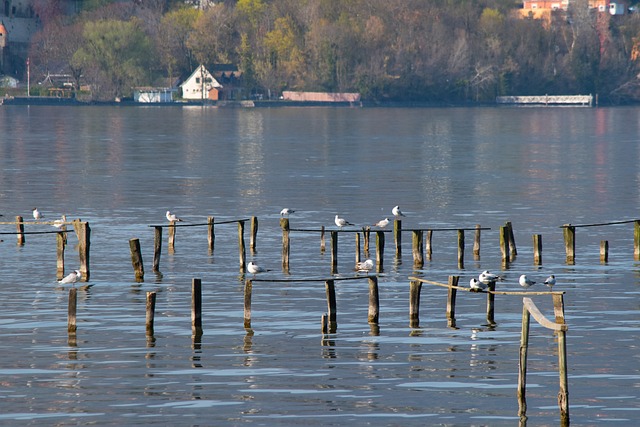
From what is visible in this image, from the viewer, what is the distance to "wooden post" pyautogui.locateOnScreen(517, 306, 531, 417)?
A: 22.6 meters

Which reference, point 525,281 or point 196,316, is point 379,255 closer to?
point 525,281

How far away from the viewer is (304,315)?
33.2 metres

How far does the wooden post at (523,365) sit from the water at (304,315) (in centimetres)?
36

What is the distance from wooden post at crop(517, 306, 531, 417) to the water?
36 cm

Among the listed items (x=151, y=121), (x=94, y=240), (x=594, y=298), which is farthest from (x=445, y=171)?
(x=151, y=121)

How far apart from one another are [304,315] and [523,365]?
11.1 m

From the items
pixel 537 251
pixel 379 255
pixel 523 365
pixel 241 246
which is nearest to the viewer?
pixel 523 365

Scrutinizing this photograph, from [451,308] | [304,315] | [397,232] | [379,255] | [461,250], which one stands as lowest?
[304,315]

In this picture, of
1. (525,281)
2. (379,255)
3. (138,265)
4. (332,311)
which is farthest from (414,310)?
(138,265)

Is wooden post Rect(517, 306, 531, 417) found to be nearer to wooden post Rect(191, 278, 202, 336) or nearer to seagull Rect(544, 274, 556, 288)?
wooden post Rect(191, 278, 202, 336)

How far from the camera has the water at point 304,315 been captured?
24219mm

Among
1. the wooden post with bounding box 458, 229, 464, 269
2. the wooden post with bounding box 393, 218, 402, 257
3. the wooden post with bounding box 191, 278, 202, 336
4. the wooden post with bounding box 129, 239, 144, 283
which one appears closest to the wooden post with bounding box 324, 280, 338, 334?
the wooden post with bounding box 191, 278, 202, 336

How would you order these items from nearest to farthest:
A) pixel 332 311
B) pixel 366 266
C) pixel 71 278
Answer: pixel 332 311 → pixel 71 278 → pixel 366 266

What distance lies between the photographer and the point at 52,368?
87.7ft
